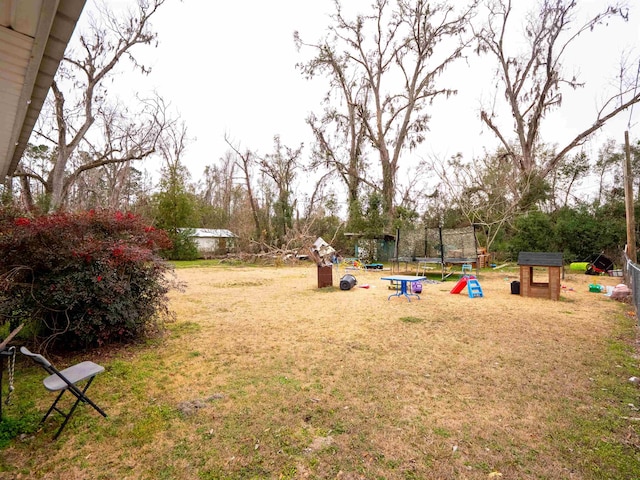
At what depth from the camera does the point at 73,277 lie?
12.6 feet

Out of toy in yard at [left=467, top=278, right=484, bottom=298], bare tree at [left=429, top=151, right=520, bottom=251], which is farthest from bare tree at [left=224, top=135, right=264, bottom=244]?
toy in yard at [left=467, top=278, right=484, bottom=298]

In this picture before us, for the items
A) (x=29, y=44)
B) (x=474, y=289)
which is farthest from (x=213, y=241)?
(x=29, y=44)

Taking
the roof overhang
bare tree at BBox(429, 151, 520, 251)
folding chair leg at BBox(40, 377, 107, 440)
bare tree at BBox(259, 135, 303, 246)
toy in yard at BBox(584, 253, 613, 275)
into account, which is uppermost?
bare tree at BBox(259, 135, 303, 246)

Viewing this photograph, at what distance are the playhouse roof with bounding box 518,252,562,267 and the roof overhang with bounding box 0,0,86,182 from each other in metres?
9.06

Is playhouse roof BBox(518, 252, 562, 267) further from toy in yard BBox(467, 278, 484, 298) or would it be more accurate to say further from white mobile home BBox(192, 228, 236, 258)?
white mobile home BBox(192, 228, 236, 258)

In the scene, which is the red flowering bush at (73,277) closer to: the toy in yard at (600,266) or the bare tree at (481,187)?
the toy in yard at (600,266)

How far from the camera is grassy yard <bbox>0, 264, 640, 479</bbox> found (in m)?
2.13

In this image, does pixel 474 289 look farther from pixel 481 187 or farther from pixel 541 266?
pixel 481 187

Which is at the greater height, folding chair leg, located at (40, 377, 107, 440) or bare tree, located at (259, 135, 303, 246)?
bare tree, located at (259, 135, 303, 246)

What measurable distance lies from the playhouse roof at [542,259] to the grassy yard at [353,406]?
82.2 inches

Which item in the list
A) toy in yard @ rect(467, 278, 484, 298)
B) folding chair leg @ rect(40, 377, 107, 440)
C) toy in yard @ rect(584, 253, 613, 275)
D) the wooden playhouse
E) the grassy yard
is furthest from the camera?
toy in yard @ rect(584, 253, 613, 275)

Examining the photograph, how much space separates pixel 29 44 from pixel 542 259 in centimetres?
942

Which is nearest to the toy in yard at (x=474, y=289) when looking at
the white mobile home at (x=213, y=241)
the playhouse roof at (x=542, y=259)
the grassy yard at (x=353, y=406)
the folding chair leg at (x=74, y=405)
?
the playhouse roof at (x=542, y=259)

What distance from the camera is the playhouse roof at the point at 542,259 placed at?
24.3ft
